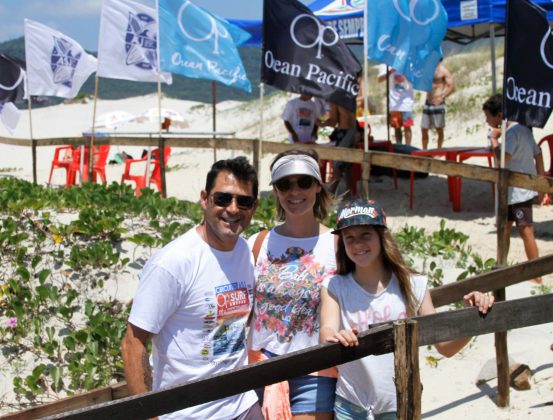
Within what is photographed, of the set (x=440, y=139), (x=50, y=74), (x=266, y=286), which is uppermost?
(x=50, y=74)

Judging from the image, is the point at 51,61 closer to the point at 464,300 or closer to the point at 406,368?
the point at 464,300

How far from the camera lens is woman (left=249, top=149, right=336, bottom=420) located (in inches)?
126

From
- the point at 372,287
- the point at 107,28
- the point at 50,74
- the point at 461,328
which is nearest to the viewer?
the point at 461,328

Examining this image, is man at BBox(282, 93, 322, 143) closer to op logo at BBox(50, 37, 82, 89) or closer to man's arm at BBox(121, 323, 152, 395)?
op logo at BBox(50, 37, 82, 89)

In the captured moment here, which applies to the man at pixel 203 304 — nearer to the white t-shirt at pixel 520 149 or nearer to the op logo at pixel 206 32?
the white t-shirt at pixel 520 149

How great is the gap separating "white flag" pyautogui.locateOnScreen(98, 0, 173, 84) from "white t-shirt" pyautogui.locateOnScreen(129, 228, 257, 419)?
352 inches

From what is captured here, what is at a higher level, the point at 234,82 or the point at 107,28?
the point at 107,28

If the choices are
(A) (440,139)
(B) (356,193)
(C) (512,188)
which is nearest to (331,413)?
(C) (512,188)

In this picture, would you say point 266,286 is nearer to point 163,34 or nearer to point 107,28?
point 163,34

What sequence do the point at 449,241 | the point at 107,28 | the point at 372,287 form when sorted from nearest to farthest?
the point at 372,287 → the point at 449,241 → the point at 107,28

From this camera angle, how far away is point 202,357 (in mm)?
2865

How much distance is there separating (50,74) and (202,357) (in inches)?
442

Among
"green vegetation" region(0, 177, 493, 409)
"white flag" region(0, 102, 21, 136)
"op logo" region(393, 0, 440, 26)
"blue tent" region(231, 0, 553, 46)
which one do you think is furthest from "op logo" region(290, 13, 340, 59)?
"white flag" region(0, 102, 21, 136)

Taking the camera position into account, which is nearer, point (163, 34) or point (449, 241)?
point (449, 241)
